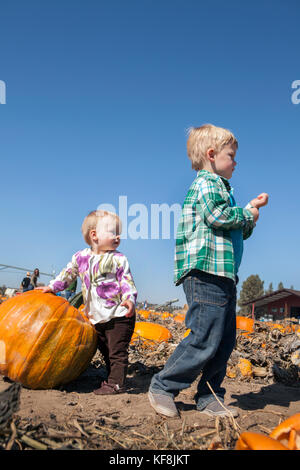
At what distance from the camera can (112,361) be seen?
3574 millimetres

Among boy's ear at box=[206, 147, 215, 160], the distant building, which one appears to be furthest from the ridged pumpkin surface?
the distant building

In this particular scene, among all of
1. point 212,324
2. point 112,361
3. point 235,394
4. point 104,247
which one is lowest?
point 235,394

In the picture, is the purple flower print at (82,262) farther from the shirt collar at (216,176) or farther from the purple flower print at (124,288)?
the shirt collar at (216,176)

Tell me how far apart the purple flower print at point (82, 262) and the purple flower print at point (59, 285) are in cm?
20

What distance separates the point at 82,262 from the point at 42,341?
3.02ft

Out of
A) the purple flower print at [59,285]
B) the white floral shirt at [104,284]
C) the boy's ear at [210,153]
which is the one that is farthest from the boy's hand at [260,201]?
the purple flower print at [59,285]

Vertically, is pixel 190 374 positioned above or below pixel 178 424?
above

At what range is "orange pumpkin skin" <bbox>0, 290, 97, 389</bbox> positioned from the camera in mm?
3188

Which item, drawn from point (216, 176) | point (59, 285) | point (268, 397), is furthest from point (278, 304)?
point (216, 176)

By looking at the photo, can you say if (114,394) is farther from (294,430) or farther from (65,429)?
(294,430)

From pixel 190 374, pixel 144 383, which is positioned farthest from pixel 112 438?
pixel 144 383

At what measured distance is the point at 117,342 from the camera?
3607 millimetres

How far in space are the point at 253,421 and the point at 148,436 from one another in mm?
822

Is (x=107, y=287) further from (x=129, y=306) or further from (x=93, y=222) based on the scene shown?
(x=93, y=222)
